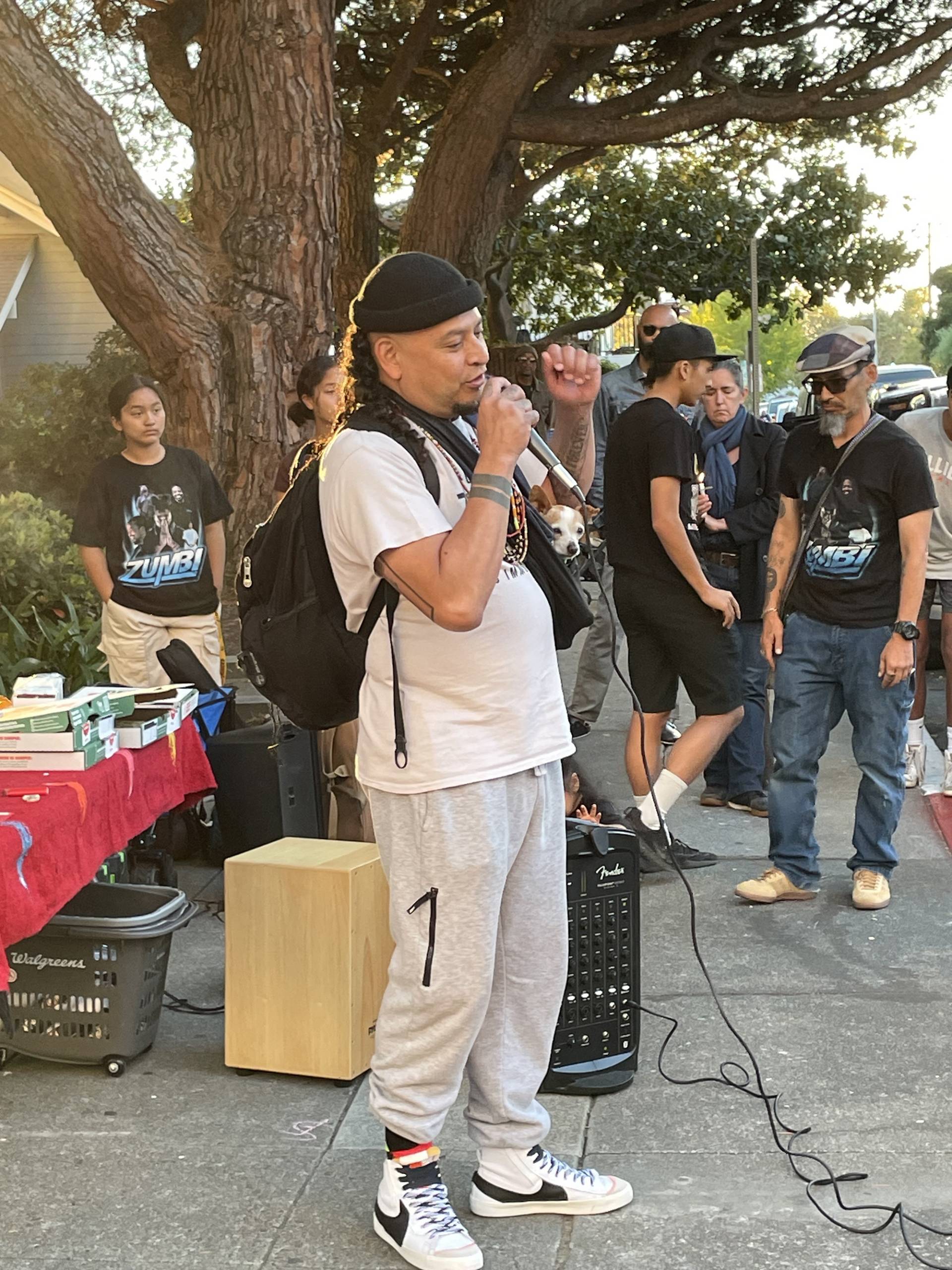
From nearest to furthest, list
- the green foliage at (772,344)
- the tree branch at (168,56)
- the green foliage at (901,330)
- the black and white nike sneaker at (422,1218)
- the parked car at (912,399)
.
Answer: the black and white nike sneaker at (422,1218), the tree branch at (168,56), the parked car at (912,399), the green foliage at (772,344), the green foliage at (901,330)

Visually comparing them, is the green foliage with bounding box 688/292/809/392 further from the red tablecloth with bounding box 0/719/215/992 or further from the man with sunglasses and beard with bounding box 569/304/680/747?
the red tablecloth with bounding box 0/719/215/992

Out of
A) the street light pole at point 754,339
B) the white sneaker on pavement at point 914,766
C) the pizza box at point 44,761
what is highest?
the street light pole at point 754,339

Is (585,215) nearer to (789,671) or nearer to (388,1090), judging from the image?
(789,671)

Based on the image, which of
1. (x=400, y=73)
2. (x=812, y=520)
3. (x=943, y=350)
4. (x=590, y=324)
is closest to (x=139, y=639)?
(x=812, y=520)

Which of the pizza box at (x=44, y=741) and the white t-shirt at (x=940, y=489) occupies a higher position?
the white t-shirt at (x=940, y=489)

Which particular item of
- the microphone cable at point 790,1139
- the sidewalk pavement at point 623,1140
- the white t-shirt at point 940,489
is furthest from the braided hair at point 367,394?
the white t-shirt at point 940,489

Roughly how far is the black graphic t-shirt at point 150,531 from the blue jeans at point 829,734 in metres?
2.54

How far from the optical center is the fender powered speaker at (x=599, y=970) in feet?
12.9

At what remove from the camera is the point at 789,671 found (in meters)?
5.50

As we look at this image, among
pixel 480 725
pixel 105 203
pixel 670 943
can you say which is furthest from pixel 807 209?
pixel 480 725

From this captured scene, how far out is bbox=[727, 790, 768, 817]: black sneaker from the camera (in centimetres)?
684

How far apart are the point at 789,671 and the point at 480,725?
2760 millimetres

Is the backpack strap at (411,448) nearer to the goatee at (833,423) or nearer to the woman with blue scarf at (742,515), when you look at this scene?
the goatee at (833,423)

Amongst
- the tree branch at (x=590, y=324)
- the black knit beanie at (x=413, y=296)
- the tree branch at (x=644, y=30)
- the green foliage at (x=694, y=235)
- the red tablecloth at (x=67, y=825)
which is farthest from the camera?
the green foliage at (x=694, y=235)
